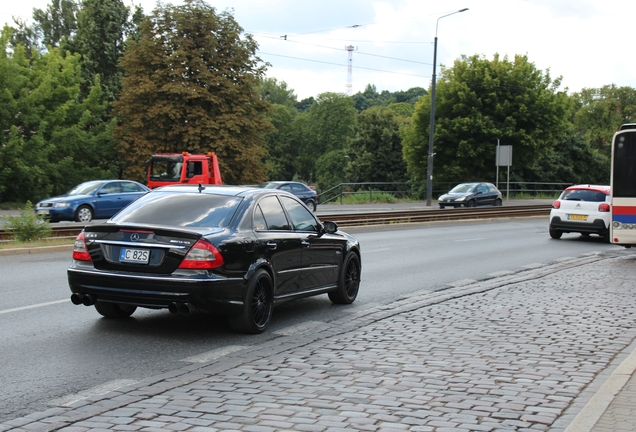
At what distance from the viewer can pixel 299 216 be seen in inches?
381

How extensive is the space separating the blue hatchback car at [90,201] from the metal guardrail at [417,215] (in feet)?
17.2

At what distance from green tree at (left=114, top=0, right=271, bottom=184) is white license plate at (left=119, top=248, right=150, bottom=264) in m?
41.6

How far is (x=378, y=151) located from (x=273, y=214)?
268 feet

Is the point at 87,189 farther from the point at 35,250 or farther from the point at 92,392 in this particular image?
the point at 92,392

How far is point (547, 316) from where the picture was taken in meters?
9.59

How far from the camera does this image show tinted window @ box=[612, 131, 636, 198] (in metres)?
18.2

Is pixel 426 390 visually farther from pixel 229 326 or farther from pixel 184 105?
pixel 184 105

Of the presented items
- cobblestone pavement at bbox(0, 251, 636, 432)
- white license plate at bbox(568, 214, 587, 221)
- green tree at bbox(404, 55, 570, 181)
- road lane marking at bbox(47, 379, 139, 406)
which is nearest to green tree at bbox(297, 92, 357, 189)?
green tree at bbox(404, 55, 570, 181)

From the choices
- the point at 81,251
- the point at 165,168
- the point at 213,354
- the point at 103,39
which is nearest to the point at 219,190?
the point at 81,251

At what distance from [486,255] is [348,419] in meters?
14.1

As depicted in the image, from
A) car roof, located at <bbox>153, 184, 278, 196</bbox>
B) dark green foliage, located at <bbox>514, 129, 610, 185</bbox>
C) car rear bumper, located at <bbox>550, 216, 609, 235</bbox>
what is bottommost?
car rear bumper, located at <bbox>550, 216, 609, 235</bbox>

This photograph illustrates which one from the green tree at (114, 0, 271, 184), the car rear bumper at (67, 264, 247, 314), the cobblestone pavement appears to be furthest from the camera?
the green tree at (114, 0, 271, 184)

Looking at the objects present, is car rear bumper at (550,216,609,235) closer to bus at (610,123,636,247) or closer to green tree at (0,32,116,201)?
bus at (610,123,636,247)

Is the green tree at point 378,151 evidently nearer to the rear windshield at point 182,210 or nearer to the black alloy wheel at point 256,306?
the rear windshield at point 182,210
